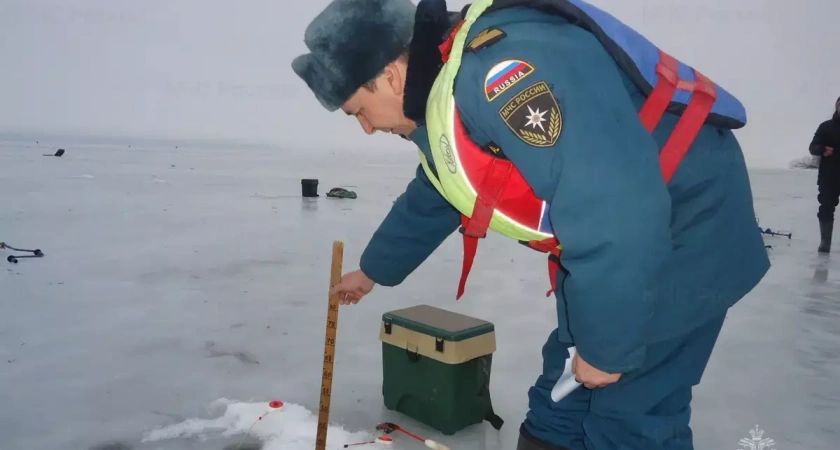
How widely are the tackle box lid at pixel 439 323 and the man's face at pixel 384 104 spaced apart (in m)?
0.59

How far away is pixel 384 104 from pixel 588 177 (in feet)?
1.32

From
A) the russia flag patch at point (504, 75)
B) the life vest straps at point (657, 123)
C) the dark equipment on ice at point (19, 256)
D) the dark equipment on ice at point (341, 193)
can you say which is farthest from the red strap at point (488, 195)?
the dark equipment on ice at point (341, 193)

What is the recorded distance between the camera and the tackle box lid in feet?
4.96

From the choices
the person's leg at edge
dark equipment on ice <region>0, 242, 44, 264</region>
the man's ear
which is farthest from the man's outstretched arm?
the person's leg at edge

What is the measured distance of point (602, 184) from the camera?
0.74 meters

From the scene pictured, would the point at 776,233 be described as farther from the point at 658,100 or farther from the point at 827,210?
the point at 658,100

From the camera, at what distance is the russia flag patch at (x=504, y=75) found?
776mm

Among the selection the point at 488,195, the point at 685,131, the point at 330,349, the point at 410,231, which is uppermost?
the point at 685,131

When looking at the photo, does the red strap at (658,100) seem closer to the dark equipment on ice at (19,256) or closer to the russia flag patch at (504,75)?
the russia flag patch at (504,75)

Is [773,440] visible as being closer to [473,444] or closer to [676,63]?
[473,444]

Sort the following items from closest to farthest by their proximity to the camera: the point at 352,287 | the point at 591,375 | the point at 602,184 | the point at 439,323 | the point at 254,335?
the point at 602,184, the point at 591,375, the point at 352,287, the point at 439,323, the point at 254,335

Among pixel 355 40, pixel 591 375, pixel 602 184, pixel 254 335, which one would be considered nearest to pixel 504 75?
pixel 602 184

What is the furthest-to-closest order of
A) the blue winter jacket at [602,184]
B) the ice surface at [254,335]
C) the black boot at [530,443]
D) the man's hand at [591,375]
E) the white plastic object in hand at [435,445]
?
the ice surface at [254,335] → the white plastic object in hand at [435,445] → the black boot at [530,443] → the man's hand at [591,375] → the blue winter jacket at [602,184]

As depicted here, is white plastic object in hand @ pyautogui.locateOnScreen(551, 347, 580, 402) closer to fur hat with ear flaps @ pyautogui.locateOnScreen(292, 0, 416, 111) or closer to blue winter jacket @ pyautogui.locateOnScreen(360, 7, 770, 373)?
blue winter jacket @ pyautogui.locateOnScreen(360, 7, 770, 373)
